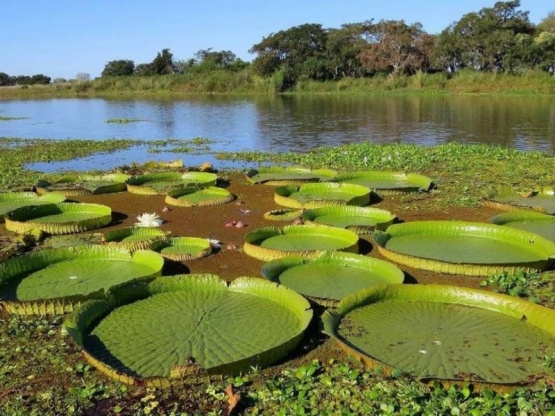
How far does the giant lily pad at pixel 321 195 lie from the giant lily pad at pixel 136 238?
2.19 meters

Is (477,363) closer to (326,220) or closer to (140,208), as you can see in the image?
(326,220)

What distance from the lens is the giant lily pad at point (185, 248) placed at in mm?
6020

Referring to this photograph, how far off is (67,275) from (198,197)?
141 inches

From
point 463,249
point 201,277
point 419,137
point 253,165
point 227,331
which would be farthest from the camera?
point 419,137

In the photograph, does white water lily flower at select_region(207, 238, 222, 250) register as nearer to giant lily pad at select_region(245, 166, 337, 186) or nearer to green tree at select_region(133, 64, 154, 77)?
giant lily pad at select_region(245, 166, 337, 186)

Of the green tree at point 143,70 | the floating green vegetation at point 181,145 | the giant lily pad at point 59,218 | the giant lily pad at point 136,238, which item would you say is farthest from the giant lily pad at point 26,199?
the green tree at point 143,70

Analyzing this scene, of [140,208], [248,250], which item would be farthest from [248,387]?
[140,208]

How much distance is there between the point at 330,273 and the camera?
5.42 m

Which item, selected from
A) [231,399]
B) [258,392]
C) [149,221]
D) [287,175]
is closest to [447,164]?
[287,175]

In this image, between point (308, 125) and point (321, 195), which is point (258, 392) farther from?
point (308, 125)

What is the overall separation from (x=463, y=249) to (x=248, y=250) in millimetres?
2387

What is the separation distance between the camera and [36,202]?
28.0 feet

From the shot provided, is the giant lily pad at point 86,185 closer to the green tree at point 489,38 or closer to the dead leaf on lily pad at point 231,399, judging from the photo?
the dead leaf on lily pad at point 231,399

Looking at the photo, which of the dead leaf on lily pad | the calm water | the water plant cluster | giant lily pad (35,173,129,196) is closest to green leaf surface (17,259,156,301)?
the water plant cluster
